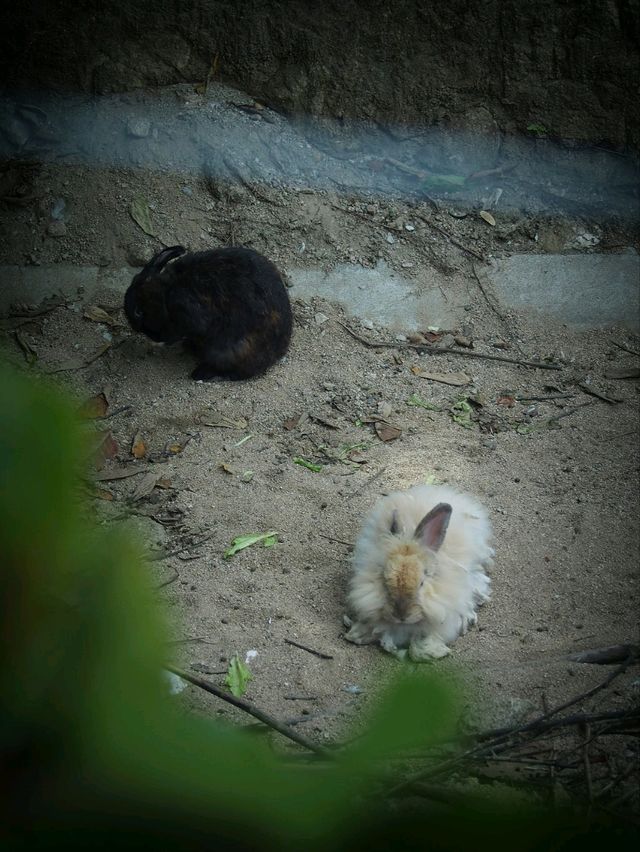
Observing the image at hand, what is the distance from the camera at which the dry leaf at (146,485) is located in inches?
216

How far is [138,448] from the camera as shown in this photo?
602 centimetres

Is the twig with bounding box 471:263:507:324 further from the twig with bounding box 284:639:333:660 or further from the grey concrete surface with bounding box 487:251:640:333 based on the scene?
the twig with bounding box 284:639:333:660

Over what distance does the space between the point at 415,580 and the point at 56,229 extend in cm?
485

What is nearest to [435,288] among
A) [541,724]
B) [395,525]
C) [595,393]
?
[595,393]

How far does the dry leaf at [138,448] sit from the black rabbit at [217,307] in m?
0.94

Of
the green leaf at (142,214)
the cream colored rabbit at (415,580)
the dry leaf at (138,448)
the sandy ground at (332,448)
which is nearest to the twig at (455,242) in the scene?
the sandy ground at (332,448)

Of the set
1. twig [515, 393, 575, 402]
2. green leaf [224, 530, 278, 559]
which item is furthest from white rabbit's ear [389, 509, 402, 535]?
twig [515, 393, 575, 402]

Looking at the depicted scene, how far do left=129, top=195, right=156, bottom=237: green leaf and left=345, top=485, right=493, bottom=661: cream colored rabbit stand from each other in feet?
13.0

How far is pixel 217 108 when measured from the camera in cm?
753

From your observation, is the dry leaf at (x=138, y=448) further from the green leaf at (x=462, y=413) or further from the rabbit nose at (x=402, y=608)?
the rabbit nose at (x=402, y=608)

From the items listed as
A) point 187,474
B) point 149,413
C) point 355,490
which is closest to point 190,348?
point 149,413

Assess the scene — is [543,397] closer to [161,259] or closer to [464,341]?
[464,341]

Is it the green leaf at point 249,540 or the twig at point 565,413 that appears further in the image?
the twig at point 565,413

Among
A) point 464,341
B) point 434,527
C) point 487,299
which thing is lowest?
point 464,341
